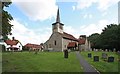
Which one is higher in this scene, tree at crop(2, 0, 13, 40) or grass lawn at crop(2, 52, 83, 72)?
tree at crop(2, 0, 13, 40)

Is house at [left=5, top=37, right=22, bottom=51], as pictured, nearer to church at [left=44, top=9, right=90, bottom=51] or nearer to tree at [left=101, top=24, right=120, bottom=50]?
church at [left=44, top=9, right=90, bottom=51]

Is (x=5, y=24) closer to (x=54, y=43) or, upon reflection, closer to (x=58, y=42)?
(x=58, y=42)

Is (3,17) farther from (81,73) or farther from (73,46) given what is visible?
(73,46)

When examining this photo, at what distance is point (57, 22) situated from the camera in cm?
8988

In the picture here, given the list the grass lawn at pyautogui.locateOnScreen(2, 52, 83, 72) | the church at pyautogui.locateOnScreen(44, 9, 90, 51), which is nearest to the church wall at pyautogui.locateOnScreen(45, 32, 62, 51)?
the church at pyautogui.locateOnScreen(44, 9, 90, 51)

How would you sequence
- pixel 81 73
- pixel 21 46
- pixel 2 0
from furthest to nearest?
pixel 21 46
pixel 2 0
pixel 81 73

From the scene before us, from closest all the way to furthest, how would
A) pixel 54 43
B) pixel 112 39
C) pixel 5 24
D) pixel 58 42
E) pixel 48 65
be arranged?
pixel 48 65, pixel 5 24, pixel 112 39, pixel 58 42, pixel 54 43

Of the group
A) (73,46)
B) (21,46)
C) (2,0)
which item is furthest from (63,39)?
(2,0)

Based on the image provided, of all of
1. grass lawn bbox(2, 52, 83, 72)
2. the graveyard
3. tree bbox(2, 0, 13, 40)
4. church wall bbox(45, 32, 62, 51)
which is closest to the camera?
grass lawn bbox(2, 52, 83, 72)

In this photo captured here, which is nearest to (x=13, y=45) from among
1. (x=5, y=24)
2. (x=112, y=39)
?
(x=112, y=39)

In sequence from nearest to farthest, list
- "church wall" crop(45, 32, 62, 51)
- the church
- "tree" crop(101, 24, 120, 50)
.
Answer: "tree" crop(101, 24, 120, 50)
the church
"church wall" crop(45, 32, 62, 51)

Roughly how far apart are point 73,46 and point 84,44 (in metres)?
4.66

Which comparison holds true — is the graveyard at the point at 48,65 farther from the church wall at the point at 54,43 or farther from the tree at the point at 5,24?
the church wall at the point at 54,43

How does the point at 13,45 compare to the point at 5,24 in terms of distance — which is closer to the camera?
the point at 5,24
